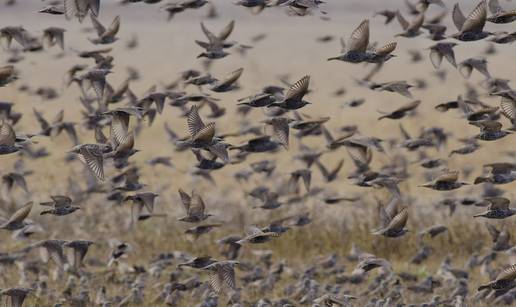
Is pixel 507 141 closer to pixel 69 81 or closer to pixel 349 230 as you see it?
pixel 349 230

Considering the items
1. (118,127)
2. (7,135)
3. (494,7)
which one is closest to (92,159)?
(118,127)

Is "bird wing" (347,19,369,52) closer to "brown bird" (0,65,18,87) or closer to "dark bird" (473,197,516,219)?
"dark bird" (473,197,516,219)

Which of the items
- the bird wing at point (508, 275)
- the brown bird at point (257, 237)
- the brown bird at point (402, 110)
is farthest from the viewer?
the brown bird at point (402, 110)

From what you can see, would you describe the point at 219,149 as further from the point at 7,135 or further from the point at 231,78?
the point at 7,135

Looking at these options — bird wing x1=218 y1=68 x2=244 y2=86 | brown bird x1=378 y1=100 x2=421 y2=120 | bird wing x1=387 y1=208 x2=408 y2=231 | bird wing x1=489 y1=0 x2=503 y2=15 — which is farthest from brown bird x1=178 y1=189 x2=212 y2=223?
bird wing x1=489 y1=0 x2=503 y2=15

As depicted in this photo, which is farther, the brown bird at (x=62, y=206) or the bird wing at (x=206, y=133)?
the brown bird at (x=62, y=206)

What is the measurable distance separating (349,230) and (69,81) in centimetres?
509

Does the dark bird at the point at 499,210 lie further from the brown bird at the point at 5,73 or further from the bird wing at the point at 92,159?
the brown bird at the point at 5,73

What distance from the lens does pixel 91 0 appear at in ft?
30.7

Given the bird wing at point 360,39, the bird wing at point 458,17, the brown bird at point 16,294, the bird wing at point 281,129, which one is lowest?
the brown bird at point 16,294

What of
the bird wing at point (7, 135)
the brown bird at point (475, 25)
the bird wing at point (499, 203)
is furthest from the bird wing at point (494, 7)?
the bird wing at point (7, 135)

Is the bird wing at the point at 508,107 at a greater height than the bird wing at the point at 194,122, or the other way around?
the bird wing at the point at 508,107

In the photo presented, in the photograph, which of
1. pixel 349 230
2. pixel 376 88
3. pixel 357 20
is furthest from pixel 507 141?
pixel 357 20

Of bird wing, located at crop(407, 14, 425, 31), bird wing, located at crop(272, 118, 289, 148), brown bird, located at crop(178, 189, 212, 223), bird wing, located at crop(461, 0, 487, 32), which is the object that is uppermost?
bird wing, located at crop(461, 0, 487, 32)
